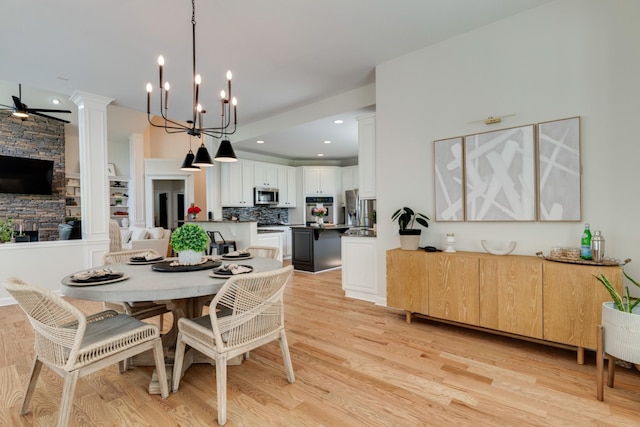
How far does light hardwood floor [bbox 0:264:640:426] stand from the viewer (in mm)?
1712

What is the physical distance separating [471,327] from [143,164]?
8759 mm

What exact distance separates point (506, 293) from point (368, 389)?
142cm

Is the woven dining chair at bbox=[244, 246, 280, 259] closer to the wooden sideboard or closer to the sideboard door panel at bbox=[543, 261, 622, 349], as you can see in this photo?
the wooden sideboard

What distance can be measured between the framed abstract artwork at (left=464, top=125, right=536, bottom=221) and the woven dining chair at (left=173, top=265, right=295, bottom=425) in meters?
2.09

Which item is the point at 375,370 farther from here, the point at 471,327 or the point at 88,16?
the point at 88,16

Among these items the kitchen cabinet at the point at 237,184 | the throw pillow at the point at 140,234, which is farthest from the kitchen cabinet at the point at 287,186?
the throw pillow at the point at 140,234

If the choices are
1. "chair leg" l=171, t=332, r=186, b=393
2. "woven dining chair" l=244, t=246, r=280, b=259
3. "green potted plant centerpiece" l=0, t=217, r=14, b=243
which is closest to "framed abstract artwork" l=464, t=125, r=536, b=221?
"woven dining chair" l=244, t=246, r=280, b=259

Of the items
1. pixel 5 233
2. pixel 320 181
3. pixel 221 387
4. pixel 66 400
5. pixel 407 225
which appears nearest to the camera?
pixel 66 400

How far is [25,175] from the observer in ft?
21.9

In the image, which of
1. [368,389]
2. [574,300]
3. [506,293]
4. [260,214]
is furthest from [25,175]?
[574,300]

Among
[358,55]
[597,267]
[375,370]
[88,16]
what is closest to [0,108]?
[88,16]

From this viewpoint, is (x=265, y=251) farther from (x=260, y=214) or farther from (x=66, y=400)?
(x=260, y=214)

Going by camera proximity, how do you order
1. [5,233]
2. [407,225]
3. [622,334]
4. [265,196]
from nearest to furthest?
[622,334] < [407,225] < [5,233] < [265,196]

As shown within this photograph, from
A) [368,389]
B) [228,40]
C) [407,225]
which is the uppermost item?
[228,40]
